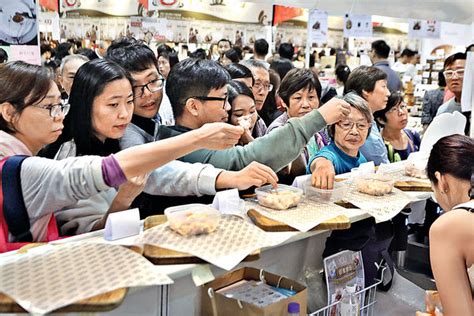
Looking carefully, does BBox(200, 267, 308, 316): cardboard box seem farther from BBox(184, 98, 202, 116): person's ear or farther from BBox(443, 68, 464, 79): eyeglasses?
BBox(443, 68, 464, 79): eyeglasses


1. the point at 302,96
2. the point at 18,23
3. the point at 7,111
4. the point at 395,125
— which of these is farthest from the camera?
the point at 395,125

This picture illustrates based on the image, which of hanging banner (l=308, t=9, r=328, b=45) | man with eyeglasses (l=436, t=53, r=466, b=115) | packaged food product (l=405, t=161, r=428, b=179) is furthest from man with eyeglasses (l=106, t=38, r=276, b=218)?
hanging banner (l=308, t=9, r=328, b=45)

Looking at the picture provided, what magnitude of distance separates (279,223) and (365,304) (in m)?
0.68

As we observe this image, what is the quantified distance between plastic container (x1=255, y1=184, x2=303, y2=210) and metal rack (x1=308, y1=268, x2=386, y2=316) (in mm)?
397

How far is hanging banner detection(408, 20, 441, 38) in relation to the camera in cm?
577

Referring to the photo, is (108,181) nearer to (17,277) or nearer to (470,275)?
(17,277)

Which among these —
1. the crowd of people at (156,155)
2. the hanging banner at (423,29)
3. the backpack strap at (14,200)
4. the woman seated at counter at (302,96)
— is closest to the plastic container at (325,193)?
the crowd of people at (156,155)

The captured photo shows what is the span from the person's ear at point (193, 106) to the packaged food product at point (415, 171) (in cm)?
109

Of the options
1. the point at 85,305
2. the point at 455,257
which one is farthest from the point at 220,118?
the point at 85,305

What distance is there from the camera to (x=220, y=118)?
2.29 m

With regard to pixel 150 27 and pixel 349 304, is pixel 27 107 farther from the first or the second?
pixel 150 27

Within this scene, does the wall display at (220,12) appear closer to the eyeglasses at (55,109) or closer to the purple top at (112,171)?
the eyeglasses at (55,109)

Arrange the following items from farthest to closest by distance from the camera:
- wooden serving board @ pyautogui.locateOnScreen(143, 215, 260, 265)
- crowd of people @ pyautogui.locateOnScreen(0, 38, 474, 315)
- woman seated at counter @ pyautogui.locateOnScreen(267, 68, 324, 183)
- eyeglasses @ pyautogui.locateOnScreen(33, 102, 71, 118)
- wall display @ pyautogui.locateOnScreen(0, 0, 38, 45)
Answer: wall display @ pyautogui.locateOnScreen(0, 0, 38, 45) < woman seated at counter @ pyautogui.locateOnScreen(267, 68, 324, 183) < eyeglasses @ pyautogui.locateOnScreen(33, 102, 71, 118) < crowd of people @ pyautogui.locateOnScreen(0, 38, 474, 315) < wooden serving board @ pyautogui.locateOnScreen(143, 215, 260, 265)

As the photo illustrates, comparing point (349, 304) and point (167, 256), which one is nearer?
point (167, 256)
